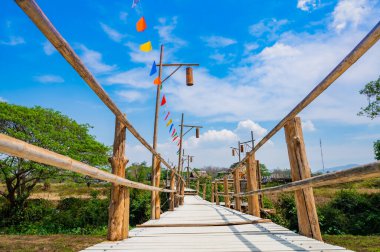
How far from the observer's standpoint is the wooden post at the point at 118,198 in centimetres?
235

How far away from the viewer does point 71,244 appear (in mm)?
10672

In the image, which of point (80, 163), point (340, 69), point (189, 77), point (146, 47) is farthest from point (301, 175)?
point (146, 47)

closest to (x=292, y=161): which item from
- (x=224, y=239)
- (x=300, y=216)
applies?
(x=300, y=216)

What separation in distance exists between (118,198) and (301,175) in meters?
1.77

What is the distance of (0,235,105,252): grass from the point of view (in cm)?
972

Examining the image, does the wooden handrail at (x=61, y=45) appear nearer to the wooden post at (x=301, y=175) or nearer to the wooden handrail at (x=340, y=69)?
the wooden handrail at (x=340, y=69)

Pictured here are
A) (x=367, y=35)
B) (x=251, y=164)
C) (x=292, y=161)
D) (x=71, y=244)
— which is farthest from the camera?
(x=71, y=244)

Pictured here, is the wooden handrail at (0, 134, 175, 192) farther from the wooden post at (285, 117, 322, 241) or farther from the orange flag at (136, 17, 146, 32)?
the orange flag at (136, 17, 146, 32)

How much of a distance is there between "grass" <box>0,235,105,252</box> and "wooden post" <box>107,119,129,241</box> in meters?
8.89

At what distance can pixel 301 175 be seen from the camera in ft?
8.24

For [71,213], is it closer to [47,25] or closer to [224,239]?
[224,239]

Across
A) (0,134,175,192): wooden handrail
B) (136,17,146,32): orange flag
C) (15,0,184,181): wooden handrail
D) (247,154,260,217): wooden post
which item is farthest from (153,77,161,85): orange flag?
(0,134,175,192): wooden handrail

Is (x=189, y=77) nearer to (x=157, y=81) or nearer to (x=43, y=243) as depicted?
(x=157, y=81)

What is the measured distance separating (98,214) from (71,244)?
21.2ft
